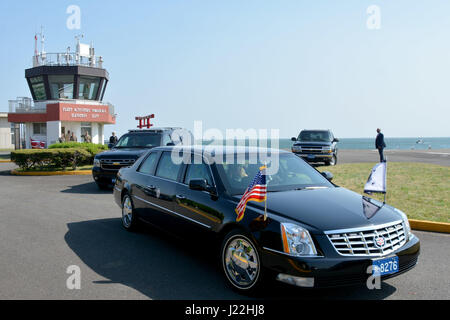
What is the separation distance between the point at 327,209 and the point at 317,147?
52.5ft

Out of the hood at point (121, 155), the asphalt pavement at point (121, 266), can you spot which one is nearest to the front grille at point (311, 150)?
the hood at point (121, 155)

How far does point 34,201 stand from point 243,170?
23.5 ft

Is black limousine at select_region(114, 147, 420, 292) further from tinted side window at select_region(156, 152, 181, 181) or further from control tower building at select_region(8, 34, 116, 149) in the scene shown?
control tower building at select_region(8, 34, 116, 149)

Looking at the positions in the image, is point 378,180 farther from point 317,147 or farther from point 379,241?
point 317,147

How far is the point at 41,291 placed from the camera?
4.23m

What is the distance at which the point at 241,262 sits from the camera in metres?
4.21

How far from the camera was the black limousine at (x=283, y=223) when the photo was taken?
12.3 feet

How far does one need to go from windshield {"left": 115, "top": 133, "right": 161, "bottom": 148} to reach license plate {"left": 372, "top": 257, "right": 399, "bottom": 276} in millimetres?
9810

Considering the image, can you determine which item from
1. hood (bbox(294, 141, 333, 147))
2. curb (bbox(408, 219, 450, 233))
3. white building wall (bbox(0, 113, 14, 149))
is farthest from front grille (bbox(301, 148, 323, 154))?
white building wall (bbox(0, 113, 14, 149))

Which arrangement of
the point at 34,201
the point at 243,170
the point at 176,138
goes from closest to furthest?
the point at 243,170 → the point at 34,201 → the point at 176,138

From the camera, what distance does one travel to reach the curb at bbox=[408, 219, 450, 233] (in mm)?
7004

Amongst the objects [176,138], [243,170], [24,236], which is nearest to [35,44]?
[176,138]

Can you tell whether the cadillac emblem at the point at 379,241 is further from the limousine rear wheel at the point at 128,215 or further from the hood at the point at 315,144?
the hood at the point at 315,144
